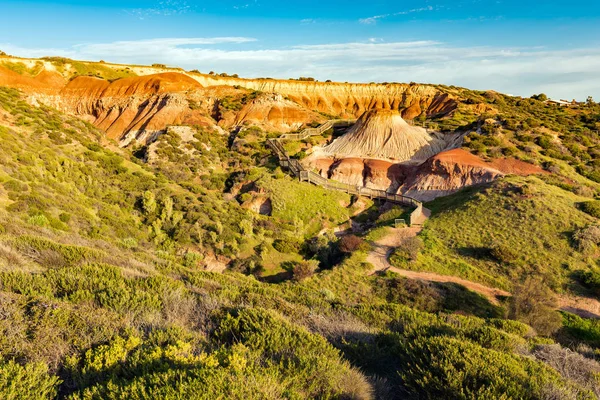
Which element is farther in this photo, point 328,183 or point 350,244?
point 328,183

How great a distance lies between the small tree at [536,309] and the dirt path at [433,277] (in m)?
1.70

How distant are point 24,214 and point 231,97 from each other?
44.3 meters

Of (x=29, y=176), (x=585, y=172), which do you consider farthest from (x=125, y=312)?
(x=585, y=172)

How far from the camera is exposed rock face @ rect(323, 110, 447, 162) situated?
132 feet

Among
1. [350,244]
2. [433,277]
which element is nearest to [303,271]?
[350,244]

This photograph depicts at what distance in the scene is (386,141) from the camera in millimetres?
41031

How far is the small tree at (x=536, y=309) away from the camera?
45.9ft

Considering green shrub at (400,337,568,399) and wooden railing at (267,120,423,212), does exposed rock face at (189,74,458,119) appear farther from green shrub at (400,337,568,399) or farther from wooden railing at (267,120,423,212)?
green shrub at (400,337,568,399)

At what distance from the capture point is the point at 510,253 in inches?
802

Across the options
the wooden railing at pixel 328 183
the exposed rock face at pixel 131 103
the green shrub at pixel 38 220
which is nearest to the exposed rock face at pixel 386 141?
the wooden railing at pixel 328 183

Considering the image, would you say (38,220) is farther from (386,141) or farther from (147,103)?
(147,103)

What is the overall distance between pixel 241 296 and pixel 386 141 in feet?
114

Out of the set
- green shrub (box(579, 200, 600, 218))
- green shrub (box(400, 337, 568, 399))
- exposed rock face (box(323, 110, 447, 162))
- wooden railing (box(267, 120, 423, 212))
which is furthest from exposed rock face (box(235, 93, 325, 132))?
green shrub (box(400, 337, 568, 399))

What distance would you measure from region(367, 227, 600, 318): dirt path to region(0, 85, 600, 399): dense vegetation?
2.45ft
